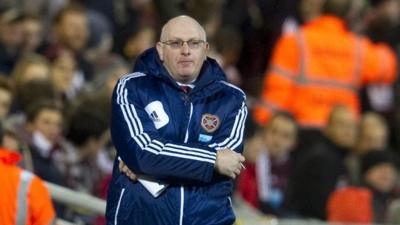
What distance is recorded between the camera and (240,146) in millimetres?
7875

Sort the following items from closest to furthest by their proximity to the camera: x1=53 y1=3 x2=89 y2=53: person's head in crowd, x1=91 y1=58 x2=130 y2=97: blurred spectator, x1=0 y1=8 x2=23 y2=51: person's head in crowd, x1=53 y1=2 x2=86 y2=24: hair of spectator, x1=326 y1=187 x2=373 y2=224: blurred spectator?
1. x1=326 y1=187 x2=373 y2=224: blurred spectator
2. x1=91 y1=58 x2=130 y2=97: blurred spectator
3. x1=0 y1=8 x2=23 y2=51: person's head in crowd
4. x1=53 y1=3 x2=89 y2=53: person's head in crowd
5. x1=53 y1=2 x2=86 y2=24: hair of spectator

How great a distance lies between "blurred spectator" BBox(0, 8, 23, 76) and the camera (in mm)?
13195

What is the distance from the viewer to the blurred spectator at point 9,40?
13.2 meters

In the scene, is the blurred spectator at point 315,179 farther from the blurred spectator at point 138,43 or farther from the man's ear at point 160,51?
the man's ear at point 160,51

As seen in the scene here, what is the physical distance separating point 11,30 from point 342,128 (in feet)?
9.49

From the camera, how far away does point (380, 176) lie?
1325cm

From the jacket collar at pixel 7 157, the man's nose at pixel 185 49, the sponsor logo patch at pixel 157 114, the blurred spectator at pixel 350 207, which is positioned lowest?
the blurred spectator at pixel 350 207

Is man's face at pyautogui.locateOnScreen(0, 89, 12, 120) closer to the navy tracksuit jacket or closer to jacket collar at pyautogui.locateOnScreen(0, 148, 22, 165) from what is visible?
jacket collar at pyautogui.locateOnScreen(0, 148, 22, 165)

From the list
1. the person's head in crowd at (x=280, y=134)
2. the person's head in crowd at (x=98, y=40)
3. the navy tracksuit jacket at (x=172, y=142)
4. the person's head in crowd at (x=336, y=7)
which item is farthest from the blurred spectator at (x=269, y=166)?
the navy tracksuit jacket at (x=172, y=142)

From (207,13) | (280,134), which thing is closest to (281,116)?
(280,134)

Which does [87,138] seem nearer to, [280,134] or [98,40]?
[280,134]

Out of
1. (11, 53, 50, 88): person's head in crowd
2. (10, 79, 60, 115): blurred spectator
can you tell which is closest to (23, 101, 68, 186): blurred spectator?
(10, 79, 60, 115): blurred spectator

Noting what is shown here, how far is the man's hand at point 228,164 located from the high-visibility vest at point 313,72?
21.4ft

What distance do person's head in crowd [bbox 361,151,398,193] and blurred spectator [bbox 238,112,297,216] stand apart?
648 mm
